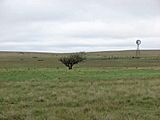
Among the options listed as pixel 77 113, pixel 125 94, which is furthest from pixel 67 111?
pixel 125 94

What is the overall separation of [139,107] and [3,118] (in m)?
5.32

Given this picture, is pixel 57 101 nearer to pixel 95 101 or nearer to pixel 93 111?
pixel 95 101

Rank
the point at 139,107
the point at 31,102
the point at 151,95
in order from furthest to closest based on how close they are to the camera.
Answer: the point at 151,95
the point at 31,102
the point at 139,107

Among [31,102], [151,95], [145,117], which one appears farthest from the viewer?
[151,95]

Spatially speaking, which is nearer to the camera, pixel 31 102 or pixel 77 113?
pixel 77 113

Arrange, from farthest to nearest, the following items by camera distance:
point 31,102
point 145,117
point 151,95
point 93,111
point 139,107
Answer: point 151,95, point 31,102, point 139,107, point 93,111, point 145,117

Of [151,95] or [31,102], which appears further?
[151,95]

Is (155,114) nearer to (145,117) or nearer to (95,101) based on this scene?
(145,117)

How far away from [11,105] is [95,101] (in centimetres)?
353

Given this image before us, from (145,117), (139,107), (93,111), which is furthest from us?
(139,107)

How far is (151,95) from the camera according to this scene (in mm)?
18016

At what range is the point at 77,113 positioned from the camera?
42.3 feet

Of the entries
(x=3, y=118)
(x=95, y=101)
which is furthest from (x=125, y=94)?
(x=3, y=118)

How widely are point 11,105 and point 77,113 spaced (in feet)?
11.6
